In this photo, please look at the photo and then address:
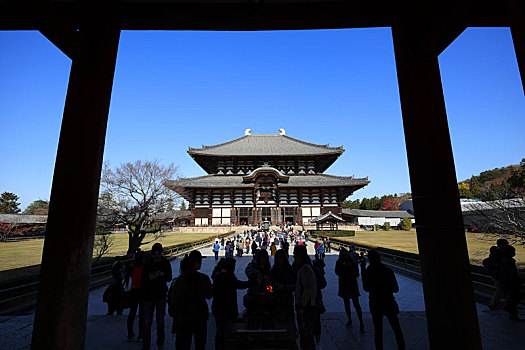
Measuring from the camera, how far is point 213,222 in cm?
3244

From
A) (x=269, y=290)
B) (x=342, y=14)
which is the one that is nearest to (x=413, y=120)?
(x=342, y=14)

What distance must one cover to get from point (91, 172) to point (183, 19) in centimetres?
260

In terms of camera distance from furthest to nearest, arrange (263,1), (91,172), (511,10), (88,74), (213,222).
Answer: (213,222) < (263,1) < (88,74) < (91,172) < (511,10)

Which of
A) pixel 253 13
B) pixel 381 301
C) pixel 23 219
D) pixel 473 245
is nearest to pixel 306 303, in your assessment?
pixel 381 301

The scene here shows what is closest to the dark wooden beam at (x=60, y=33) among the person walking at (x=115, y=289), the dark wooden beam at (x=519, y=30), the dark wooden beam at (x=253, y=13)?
the dark wooden beam at (x=253, y=13)

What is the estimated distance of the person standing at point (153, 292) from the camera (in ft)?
11.2

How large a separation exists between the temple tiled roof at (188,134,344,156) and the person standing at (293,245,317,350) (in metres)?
32.2

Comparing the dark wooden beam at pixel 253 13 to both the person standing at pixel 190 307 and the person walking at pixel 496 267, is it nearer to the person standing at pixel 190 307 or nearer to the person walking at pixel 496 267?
the person standing at pixel 190 307

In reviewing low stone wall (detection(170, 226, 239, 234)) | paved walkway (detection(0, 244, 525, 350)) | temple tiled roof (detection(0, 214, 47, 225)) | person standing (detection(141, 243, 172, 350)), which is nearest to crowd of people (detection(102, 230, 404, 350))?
person standing (detection(141, 243, 172, 350))

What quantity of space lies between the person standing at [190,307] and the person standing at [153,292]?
2.54 ft

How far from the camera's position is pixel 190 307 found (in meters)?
2.83

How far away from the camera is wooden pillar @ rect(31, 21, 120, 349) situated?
2.53 m

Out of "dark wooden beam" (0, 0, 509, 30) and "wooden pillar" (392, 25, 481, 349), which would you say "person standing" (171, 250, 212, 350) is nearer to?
"wooden pillar" (392, 25, 481, 349)

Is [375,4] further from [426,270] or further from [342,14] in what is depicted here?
[426,270]
